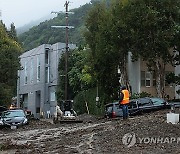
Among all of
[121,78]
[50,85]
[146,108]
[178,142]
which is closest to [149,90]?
[121,78]

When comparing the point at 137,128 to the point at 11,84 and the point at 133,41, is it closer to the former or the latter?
the point at 133,41

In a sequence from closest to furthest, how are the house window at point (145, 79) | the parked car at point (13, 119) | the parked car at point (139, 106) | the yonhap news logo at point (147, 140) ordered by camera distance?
the yonhap news logo at point (147, 140) < the parked car at point (13, 119) < the parked car at point (139, 106) < the house window at point (145, 79)

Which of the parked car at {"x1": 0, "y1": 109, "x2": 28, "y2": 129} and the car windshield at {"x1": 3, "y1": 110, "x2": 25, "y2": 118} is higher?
the car windshield at {"x1": 3, "y1": 110, "x2": 25, "y2": 118}

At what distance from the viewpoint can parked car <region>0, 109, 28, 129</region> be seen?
86.4ft

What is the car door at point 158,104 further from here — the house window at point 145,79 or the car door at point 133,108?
the house window at point 145,79

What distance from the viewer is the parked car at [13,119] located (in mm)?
26325

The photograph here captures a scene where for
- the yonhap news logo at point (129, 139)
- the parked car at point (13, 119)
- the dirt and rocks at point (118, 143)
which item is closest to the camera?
the dirt and rocks at point (118, 143)

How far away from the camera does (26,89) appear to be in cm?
6906

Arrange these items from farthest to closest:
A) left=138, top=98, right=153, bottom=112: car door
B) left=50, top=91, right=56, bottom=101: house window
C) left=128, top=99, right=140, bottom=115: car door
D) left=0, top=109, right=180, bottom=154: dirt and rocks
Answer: left=50, top=91, right=56, bottom=101: house window, left=138, top=98, right=153, bottom=112: car door, left=128, top=99, right=140, bottom=115: car door, left=0, top=109, right=180, bottom=154: dirt and rocks

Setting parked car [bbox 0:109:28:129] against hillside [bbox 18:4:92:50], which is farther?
hillside [bbox 18:4:92:50]

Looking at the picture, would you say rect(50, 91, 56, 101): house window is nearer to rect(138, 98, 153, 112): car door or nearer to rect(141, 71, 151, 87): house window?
rect(141, 71, 151, 87): house window

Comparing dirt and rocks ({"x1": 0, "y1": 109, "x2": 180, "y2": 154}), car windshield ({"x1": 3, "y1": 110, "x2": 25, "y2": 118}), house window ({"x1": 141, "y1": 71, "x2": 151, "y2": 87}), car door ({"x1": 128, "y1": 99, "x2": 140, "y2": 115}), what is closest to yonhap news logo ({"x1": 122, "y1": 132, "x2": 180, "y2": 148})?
dirt and rocks ({"x1": 0, "y1": 109, "x2": 180, "y2": 154})

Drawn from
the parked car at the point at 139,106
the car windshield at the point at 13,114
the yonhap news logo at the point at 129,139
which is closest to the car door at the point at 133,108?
the parked car at the point at 139,106

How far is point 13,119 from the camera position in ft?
87.8
